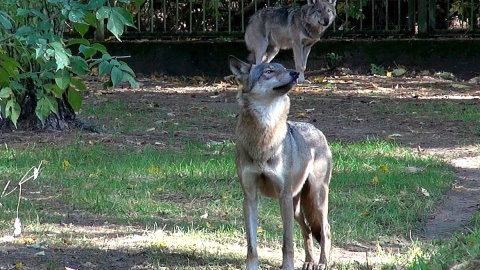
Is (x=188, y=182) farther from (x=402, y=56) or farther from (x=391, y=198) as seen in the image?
(x=402, y=56)

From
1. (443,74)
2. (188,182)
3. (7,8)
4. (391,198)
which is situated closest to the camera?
(7,8)

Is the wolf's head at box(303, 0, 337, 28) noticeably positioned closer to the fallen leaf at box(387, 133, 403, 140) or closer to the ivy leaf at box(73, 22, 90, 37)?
the fallen leaf at box(387, 133, 403, 140)

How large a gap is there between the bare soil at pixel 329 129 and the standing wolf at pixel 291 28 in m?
0.78

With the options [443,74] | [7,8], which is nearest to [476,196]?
[7,8]

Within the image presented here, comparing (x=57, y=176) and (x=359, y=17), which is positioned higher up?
(x=359, y=17)

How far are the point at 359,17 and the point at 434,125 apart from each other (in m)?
6.38

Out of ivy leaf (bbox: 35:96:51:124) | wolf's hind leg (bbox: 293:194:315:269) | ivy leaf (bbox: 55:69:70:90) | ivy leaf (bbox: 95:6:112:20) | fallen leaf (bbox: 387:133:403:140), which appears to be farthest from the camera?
fallen leaf (bbox: 387:133:403:140)

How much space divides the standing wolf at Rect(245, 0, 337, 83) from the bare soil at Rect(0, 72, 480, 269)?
78 centimetres

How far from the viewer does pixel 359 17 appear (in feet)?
60.5

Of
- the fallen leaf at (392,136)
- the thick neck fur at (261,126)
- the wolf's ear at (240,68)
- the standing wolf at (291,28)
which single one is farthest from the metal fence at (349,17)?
the thick neck fur at (261,126)

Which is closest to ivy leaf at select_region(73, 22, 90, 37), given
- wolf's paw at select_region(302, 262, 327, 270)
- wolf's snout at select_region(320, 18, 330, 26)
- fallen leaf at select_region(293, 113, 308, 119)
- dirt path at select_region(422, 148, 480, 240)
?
wolf's paw at select_region(302, 262, 327, 270)

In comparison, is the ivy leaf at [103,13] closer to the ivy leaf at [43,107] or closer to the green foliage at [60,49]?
the green foliage at [60,49]

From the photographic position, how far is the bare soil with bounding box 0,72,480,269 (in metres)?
6.40

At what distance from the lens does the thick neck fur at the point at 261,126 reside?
234 inches
